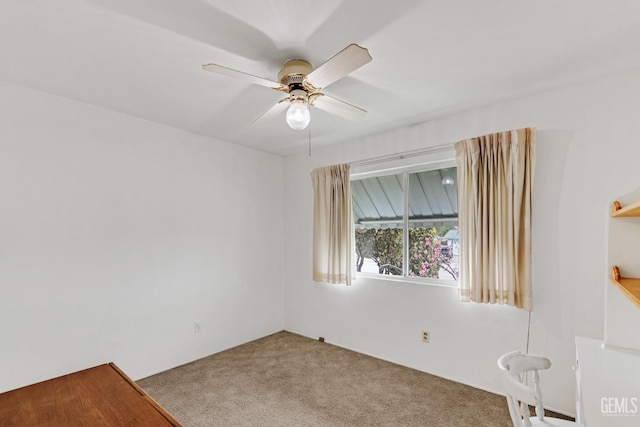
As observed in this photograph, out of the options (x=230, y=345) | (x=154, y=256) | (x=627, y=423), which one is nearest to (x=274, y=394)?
(x=230, y=345)

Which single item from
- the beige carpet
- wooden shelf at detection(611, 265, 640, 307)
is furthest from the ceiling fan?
the beige carpet

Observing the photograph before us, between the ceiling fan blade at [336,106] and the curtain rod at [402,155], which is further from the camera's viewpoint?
the curtain rod at [402,155]

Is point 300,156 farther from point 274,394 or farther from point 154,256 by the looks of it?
point 274,394

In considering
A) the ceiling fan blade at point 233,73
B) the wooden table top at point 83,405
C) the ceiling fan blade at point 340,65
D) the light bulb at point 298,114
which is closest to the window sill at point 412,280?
the light bulb at point 298,114

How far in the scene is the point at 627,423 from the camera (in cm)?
107

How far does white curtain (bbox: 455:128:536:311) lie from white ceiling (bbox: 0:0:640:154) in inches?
16.8

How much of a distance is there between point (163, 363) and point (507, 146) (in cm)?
378

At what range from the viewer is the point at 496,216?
253cm

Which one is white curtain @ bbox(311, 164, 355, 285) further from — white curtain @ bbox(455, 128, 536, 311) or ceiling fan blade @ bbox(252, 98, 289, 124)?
ceiling fan blade @ bbox(252, 98, 289, 124)

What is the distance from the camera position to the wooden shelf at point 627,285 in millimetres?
1232

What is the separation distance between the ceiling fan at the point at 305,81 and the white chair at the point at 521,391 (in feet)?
5.35

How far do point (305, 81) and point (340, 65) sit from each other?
0.31m

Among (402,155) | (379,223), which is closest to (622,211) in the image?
(402,155)

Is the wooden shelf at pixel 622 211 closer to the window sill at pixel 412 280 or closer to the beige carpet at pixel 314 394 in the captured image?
the window sill at pixel 412 280
